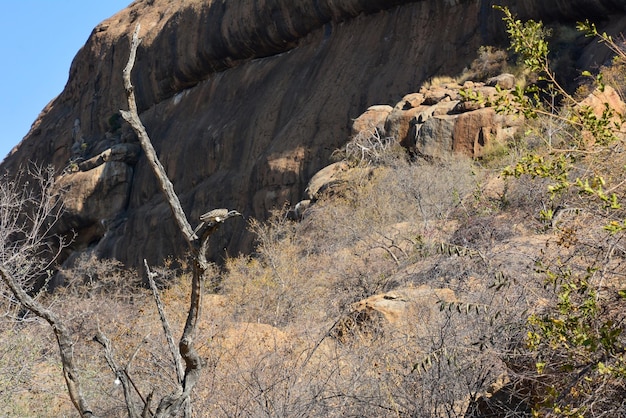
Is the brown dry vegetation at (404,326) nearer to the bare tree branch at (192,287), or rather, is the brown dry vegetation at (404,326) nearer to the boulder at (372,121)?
the bare tree branch at (192,287)

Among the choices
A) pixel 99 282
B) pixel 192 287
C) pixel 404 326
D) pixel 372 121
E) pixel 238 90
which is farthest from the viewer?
pixel 238 90

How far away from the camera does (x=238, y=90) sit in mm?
35625

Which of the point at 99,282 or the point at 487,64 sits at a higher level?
the point at 487,64

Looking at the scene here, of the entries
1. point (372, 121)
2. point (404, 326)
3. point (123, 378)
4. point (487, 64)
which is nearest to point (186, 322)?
point (123, 378)

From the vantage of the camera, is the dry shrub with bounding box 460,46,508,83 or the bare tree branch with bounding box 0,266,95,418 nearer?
the bare tree branch with bounding box 0,266,95,418

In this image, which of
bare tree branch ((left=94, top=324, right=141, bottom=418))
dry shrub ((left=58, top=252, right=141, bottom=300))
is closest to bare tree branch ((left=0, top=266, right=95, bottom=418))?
bare tree branch ((left=94, top=324, right=141, bottom=418))

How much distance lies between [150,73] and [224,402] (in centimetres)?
3553

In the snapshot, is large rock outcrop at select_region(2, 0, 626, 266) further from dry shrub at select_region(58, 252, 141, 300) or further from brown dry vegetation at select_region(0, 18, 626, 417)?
brown dry vegetation at select_region(0, 18, 626, 417)

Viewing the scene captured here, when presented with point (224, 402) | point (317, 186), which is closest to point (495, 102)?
point (224, 402)

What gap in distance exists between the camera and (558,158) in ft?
15.7

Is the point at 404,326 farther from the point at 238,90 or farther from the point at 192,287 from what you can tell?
the point at 238,90

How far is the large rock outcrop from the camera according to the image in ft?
91.0

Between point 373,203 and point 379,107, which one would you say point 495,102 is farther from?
point 379,107

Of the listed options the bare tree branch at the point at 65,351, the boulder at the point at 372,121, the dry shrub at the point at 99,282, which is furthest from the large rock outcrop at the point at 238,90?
the bare tree branch at the point at 65,351
